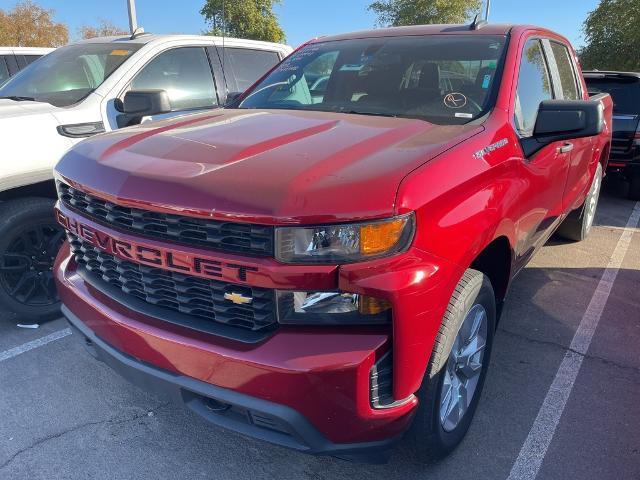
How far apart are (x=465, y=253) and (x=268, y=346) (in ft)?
2.67

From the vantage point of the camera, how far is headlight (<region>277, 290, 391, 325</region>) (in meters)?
1.73

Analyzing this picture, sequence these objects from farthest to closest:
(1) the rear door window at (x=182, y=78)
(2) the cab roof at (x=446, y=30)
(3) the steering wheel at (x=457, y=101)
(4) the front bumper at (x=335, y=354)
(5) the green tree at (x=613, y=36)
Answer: (5) the green tree at (x=613, y=36), (1) the rear door window at (x=182, y=78), (2) the cab roof at (x=446, y=30), (3) the steering wheel at (x=457, y=101), (4) the front bumper at (x=335, y=354)

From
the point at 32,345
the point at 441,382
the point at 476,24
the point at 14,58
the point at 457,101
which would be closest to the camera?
the point at 441,382

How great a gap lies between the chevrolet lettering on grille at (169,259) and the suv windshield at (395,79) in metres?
1.34

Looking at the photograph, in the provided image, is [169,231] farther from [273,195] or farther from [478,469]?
[478,469]

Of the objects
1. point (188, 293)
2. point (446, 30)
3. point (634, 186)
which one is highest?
point (446, 30)

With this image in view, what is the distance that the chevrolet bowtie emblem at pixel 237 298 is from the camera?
70.5 inches

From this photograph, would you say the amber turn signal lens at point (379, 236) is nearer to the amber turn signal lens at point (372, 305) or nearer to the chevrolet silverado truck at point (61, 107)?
the amber turn signal lens at point (372, 305)

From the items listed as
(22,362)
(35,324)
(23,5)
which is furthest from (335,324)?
(23,5)

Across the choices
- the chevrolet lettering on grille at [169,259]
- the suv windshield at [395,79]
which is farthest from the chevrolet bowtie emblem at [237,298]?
the suv windshield at [395,79]

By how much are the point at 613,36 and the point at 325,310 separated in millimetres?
23228

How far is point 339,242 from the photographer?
172 centimetres

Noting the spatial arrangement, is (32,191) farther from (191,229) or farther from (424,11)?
(424,11)

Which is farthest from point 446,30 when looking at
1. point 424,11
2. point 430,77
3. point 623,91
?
point 424,11
